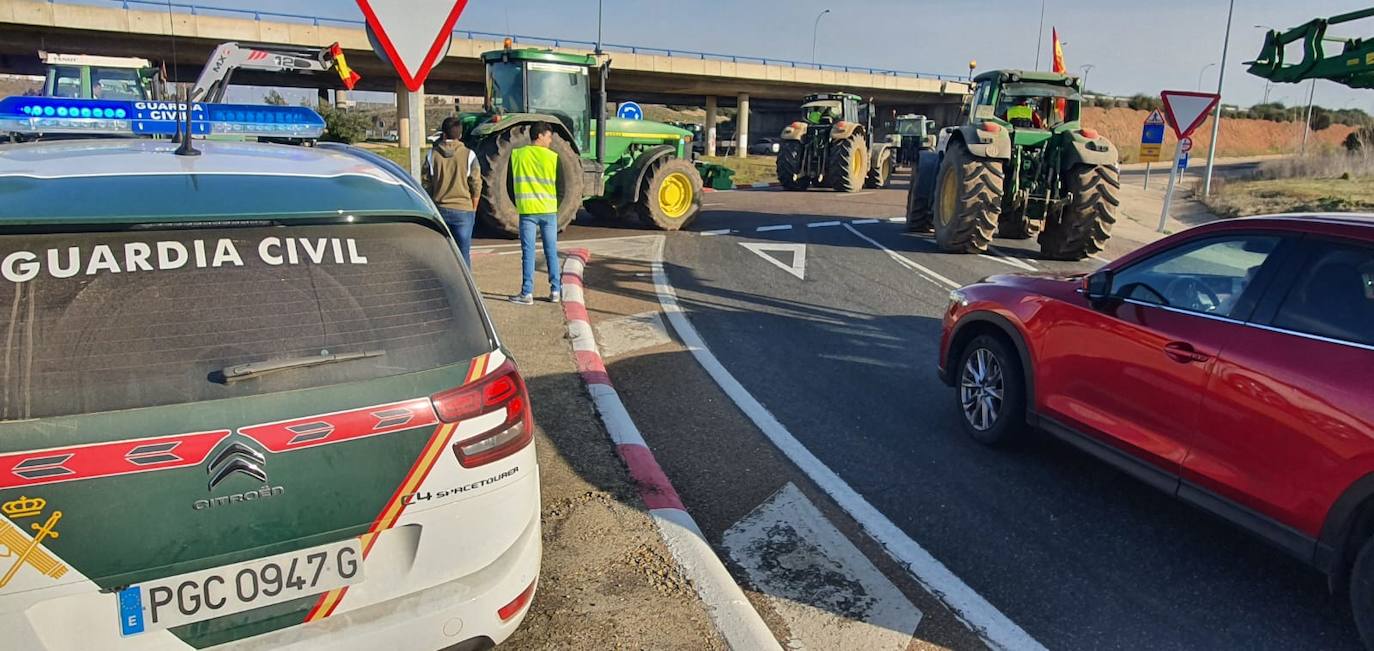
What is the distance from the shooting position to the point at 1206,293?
420 cm

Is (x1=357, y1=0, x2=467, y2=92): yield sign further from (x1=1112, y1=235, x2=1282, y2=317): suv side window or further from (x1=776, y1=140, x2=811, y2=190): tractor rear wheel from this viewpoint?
(x1=776, y1=140, x2=811, y2=190): tractor rear wheel

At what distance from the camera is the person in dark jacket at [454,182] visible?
27.5ft

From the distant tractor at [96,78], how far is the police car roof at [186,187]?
1448cm

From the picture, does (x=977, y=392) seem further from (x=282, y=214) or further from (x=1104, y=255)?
(x=1104, y=255)

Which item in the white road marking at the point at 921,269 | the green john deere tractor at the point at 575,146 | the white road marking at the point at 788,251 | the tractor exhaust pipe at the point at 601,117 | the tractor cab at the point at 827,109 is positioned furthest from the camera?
the tractor cab at the point at 827,109

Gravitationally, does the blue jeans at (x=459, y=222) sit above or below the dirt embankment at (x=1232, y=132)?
below

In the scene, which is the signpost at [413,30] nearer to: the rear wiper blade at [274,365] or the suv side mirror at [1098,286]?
the rear wiper blade at [274,365]

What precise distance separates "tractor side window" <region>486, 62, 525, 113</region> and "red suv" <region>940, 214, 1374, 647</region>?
33.8ft

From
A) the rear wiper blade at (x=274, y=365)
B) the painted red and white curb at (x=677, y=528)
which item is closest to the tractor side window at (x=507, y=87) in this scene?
the painted red and white curb at (x=677, y=528)

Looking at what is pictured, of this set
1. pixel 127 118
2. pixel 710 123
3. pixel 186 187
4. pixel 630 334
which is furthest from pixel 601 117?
pixel 710 123

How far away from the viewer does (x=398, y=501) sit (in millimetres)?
2488

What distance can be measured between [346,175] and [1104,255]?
1376 cm

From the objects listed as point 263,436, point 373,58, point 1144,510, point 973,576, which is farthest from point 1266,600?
point 373,58

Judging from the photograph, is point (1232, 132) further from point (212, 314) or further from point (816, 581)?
point (212, 314)
